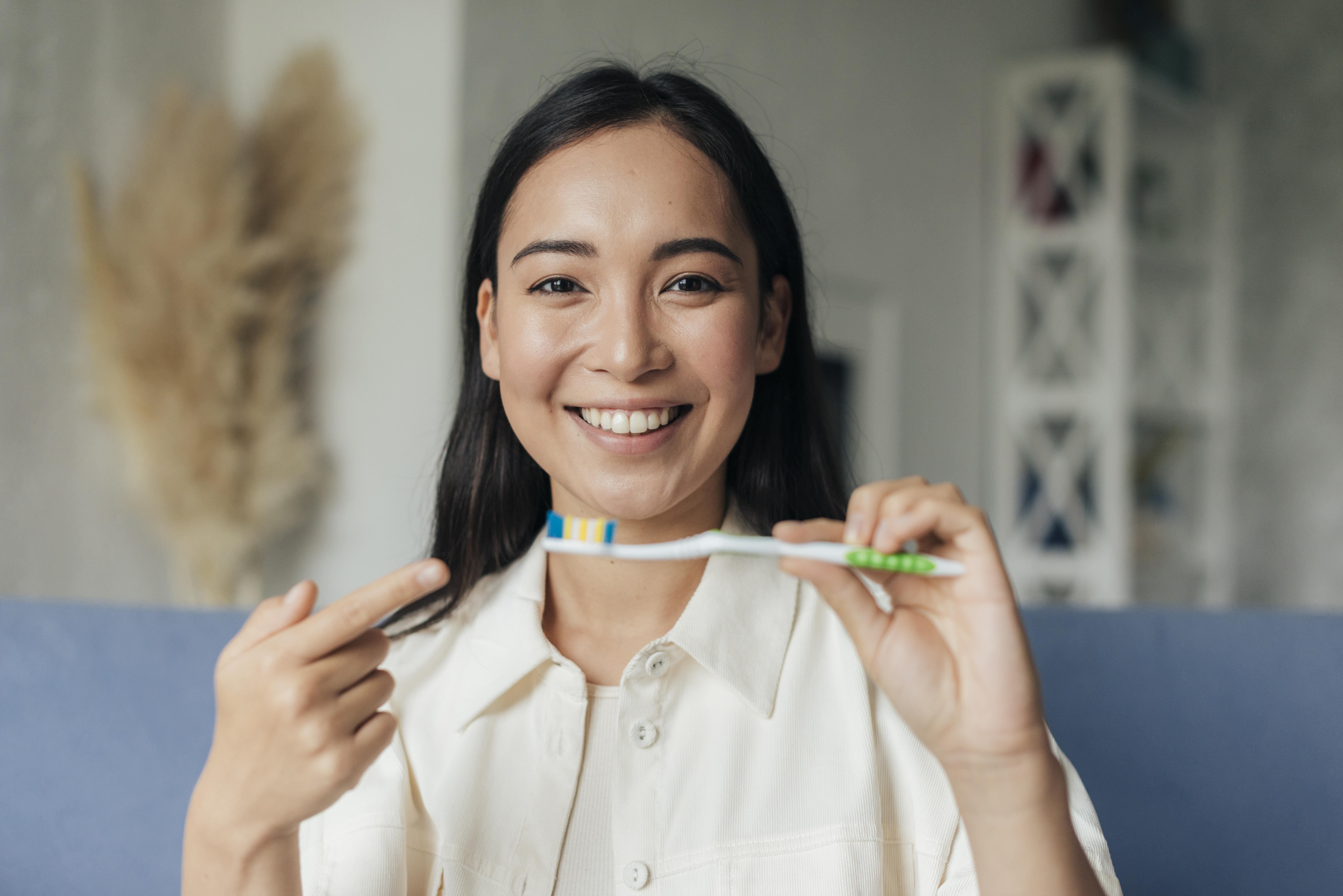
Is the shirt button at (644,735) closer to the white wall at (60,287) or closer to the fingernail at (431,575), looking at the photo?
the fingernail at (431,575)

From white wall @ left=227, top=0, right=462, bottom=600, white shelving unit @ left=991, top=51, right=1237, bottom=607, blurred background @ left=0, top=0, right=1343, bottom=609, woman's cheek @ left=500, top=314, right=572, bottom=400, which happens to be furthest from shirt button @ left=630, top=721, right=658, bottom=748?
white shelving unit @ left=991, top=51, right=1237, bottom=607

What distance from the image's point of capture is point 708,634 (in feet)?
3.13

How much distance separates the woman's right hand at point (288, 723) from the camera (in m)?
0.72

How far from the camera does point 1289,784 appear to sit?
3.30 feet

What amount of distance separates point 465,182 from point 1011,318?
1794 mm

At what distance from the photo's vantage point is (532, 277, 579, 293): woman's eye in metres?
0.91

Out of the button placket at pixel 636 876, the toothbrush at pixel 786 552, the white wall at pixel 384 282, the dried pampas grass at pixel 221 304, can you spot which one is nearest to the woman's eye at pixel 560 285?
the toothbrush at pixel 786 552

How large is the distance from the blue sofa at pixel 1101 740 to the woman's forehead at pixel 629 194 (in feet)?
1.68

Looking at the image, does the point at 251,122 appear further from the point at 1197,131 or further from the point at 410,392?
the point at 1197,131

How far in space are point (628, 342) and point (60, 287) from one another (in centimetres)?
142

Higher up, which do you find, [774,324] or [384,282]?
[384,282]

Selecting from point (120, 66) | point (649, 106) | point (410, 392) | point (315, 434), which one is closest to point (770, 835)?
point (649, 106)

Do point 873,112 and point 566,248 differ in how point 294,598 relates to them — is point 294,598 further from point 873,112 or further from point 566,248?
point 873,112

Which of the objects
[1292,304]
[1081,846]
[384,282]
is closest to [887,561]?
[1081,846]
